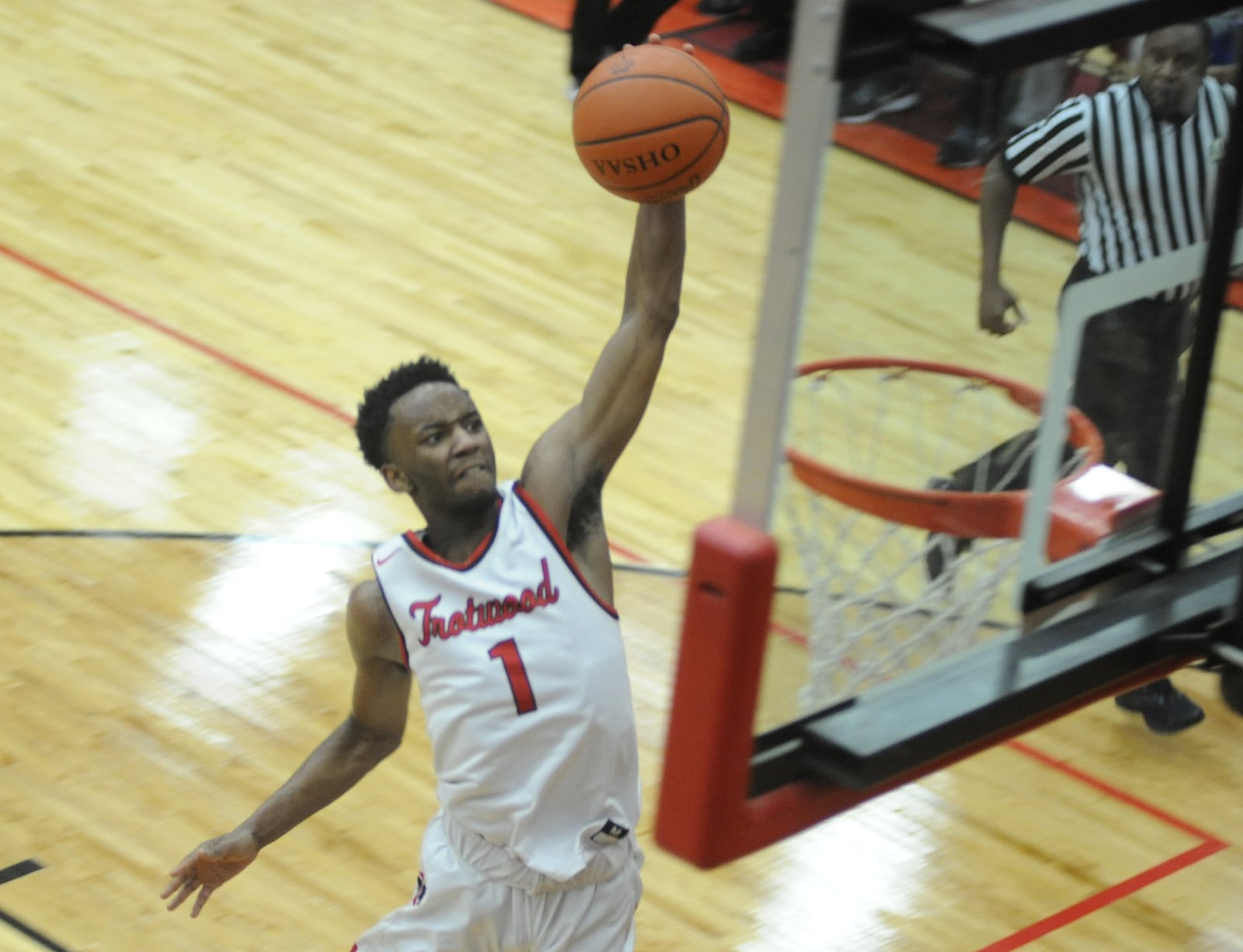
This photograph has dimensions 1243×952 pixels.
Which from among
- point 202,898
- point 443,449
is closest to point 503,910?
point 202,898

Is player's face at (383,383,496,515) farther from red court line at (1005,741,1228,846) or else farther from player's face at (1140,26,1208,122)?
red court line at (1005,741,1228,846)

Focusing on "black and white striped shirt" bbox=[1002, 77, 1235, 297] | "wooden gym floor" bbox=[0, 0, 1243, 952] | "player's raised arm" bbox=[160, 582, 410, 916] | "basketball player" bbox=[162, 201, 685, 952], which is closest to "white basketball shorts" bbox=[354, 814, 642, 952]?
"basketball player" bbox=[162, 201, 685, 952]

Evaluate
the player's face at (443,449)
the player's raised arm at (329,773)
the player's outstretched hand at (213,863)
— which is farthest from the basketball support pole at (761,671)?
the player's outstretched hand at (213,863)

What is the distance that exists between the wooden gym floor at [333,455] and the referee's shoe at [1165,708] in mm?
63

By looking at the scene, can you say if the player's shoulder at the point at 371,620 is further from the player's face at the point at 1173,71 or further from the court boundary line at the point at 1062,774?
the player's face at the point at 1173,71

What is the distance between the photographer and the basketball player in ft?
11.0

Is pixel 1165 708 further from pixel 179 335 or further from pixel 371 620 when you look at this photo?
pixel 179 335

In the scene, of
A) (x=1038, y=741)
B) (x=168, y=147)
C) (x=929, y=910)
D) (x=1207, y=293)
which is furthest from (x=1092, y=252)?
(x=168, y=147)

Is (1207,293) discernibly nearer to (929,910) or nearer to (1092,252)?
(1092,252)

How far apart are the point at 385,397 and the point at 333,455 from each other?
3.00m

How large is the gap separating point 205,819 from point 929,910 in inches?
69.9

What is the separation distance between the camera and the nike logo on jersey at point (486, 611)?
335 cm

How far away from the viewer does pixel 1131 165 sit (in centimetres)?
Result: 333

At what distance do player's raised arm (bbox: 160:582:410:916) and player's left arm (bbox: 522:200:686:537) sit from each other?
45 centimetres
